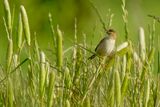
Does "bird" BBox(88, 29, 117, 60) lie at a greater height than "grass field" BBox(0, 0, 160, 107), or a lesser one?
greater

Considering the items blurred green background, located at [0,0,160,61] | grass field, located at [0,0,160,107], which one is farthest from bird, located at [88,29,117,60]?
blurred green background, located at [0,0,160,61]

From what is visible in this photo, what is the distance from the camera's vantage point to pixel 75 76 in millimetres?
1314

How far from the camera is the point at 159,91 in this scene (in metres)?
1.30

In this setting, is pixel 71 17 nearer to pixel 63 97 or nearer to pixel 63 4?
pixel 63 4

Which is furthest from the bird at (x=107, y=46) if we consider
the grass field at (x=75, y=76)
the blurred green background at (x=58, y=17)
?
the blurred green background at (x=58, y=17)

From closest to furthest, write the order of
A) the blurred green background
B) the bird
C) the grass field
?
the grass field
the bird
the blurred green background

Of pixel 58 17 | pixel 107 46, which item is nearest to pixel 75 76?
pixel 107 46

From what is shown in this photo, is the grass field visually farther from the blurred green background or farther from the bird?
the blurred green background

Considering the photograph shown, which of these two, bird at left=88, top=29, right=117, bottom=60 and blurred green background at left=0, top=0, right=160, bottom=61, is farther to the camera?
blurred green background at left=0, top=0, right=160, bottom=61

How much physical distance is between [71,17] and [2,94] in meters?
5.53

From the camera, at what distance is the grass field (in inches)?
45.1

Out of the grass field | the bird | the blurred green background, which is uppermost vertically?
the blurred green background

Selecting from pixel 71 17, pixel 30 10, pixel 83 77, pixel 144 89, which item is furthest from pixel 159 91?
pixel 71 17

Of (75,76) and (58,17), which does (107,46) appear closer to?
(75,76)
